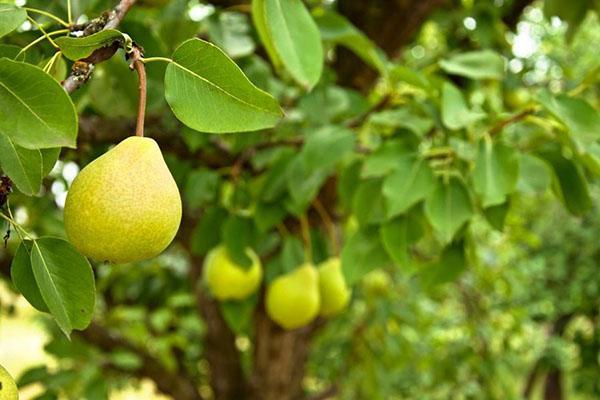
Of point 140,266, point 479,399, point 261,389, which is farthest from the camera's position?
point 140,266

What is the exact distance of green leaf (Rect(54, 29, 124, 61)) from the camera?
54 centimetres

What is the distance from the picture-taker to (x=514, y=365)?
249 cm

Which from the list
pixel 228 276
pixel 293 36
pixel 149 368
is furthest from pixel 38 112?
pixel 149 368

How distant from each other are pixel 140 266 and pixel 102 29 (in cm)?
197

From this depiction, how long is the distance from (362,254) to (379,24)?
695mm

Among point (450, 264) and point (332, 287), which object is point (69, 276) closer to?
point (450, 264)

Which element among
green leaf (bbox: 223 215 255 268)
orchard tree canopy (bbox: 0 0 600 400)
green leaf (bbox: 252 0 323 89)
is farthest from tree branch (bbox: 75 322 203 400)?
green leaf (bbox: 252 0 323 89)

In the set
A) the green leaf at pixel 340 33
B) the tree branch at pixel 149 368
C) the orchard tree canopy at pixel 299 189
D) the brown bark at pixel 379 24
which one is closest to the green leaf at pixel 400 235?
the orchard tree canopy at pixel 299 189

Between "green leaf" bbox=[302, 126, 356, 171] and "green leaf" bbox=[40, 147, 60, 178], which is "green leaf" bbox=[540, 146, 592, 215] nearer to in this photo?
"green leaf" bbox=[302, 126, 356, 171]

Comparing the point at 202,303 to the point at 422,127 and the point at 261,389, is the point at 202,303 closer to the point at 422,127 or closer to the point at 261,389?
the point at 261,389

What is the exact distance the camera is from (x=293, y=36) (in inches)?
30.5

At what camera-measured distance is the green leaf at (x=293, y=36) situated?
0.73 m

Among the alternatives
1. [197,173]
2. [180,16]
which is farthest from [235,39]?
[197,173]

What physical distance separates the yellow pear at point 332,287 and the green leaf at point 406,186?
0.48m
